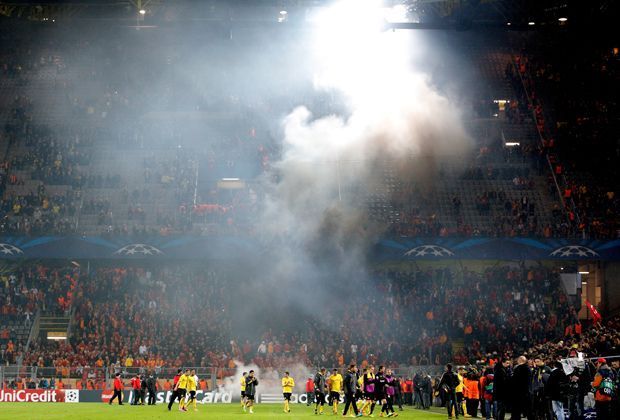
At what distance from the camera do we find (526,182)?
52.3m

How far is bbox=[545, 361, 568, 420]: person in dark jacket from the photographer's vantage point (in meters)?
19.2

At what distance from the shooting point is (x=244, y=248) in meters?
45.4

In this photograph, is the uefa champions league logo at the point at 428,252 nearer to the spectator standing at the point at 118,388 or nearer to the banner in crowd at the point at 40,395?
the spectator standing at the point at 118,388

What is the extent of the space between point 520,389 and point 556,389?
55.2 inches

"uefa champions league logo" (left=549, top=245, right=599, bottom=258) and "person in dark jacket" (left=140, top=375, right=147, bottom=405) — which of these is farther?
"uefa champions league logo" (left=549, top=245, right=599, bottom=258)

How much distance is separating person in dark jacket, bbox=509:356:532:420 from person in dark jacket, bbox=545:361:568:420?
1.11 m

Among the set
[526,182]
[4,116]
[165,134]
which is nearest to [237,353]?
[165,134]

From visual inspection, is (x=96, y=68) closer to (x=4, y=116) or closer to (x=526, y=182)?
(x=4, y=116)

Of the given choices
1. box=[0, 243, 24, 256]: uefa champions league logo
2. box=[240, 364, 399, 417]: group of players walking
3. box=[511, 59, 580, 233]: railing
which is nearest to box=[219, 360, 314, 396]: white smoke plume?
box=[240, 364, 399, 417]: group of players walking

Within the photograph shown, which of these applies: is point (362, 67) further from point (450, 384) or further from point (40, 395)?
point (450, 384)

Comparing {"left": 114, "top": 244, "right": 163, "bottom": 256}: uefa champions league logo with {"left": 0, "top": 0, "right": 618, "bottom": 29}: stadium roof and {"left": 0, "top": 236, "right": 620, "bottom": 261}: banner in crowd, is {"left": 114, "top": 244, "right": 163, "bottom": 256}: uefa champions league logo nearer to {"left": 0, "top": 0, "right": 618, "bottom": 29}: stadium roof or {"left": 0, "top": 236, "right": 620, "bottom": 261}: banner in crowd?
{"left": 0, "top": 236, "right": 620, "bottom": 261}: banner in crowd

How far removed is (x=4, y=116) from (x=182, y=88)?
1223 centimetres

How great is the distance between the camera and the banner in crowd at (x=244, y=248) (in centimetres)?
4462

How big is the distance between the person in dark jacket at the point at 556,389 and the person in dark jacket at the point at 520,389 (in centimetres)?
111
